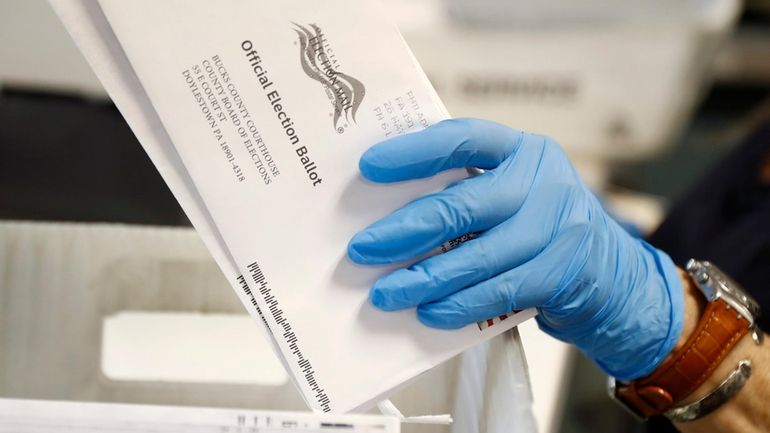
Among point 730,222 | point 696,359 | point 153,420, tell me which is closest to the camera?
point 153,420

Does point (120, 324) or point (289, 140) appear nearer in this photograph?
point (289, 140)

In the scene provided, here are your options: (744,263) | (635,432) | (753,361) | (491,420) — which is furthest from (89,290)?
(635,432)

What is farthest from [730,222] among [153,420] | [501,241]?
[153,420]

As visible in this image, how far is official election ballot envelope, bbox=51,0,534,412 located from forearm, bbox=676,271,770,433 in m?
0.25

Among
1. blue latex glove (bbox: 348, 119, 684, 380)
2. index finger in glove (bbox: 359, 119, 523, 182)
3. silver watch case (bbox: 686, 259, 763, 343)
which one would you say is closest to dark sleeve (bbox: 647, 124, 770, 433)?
silver watch case (bbox: 686, 259, 763, 343)

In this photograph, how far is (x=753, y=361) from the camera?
71cm

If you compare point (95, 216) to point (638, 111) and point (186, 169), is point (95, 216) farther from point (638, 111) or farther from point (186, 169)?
point (638, 111)

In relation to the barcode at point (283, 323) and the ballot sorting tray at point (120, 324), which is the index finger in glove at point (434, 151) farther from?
the ballot sorting tray at point (120, 324)

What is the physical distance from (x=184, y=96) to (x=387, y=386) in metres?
0.26

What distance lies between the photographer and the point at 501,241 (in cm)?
59

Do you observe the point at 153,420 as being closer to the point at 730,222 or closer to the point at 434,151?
the point at 434,151

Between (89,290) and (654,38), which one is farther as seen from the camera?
(654,38)

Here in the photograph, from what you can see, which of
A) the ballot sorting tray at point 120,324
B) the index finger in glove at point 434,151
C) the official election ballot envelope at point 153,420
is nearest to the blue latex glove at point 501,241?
the index finger in glove at point 434,151

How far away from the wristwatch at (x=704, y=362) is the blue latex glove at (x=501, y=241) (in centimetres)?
6
